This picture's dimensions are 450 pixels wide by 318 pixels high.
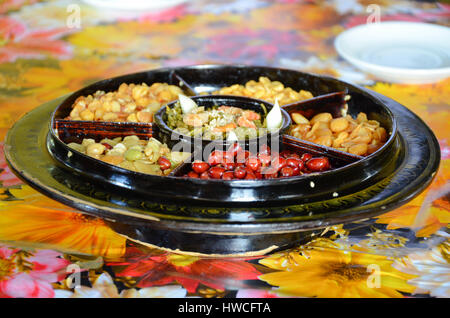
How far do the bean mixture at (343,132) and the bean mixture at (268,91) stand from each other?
144mm

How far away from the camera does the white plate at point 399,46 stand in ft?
8.59

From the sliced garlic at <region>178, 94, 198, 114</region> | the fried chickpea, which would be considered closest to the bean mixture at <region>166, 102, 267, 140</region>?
the sliced garlic at <region>178, 94, 198, 114</region>

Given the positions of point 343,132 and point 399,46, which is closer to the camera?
point 343,132

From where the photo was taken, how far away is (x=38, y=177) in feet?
4.82

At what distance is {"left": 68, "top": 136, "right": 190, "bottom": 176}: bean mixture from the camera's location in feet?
5.22

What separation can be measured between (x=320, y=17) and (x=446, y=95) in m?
1.25

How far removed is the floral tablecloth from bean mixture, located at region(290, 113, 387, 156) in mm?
256

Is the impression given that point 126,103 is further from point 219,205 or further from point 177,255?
point 219,205

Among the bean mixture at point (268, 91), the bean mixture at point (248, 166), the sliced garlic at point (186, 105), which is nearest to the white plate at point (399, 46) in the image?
the bean mixture at point (268, 91)

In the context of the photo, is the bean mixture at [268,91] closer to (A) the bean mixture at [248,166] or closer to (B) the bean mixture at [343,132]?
(B) the bean mixture at [343,132]

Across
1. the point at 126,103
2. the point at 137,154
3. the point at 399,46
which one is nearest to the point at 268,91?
the point at 126,103

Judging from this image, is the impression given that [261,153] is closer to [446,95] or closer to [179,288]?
[179,288]

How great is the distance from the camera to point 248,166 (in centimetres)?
150

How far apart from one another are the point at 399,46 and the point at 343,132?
1223 millimetres
